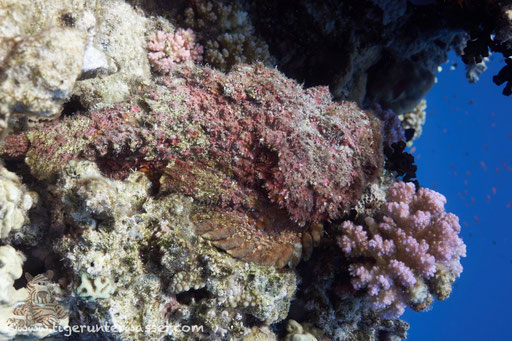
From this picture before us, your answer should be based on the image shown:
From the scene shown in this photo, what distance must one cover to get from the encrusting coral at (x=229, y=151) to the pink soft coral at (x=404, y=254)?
2.24ft

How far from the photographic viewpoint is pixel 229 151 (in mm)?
2965

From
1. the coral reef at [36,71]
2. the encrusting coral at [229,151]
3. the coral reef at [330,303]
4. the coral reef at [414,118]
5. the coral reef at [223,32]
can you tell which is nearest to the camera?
the coral reef at [36,71]

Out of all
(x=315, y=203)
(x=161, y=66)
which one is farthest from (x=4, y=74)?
(x=315, y=203)

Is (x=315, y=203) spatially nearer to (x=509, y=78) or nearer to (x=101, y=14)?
(x=101, y=14)

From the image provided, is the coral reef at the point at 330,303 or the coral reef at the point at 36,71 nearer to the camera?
the coral reef at the point at 36,71

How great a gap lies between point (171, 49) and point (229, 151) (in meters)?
2.01

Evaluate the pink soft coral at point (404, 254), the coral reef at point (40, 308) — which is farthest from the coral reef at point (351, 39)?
the coral reef at point (40, 308)

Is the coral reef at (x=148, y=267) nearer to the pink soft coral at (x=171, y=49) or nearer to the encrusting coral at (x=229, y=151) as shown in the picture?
the encrusting coral at (x=229, y=151)

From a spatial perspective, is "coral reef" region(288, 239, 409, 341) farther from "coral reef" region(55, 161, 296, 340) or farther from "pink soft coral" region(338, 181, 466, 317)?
"coral reef" region(55, 161, 296, 340)

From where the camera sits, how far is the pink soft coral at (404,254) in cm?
333

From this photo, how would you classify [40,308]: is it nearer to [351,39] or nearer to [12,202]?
[12,202]

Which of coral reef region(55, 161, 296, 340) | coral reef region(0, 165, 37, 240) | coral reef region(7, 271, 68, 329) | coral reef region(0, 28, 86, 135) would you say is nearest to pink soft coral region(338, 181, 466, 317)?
coral reef region(55, 161, 296, 340)

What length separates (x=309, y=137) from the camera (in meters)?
3.06

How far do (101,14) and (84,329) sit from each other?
3336mm
